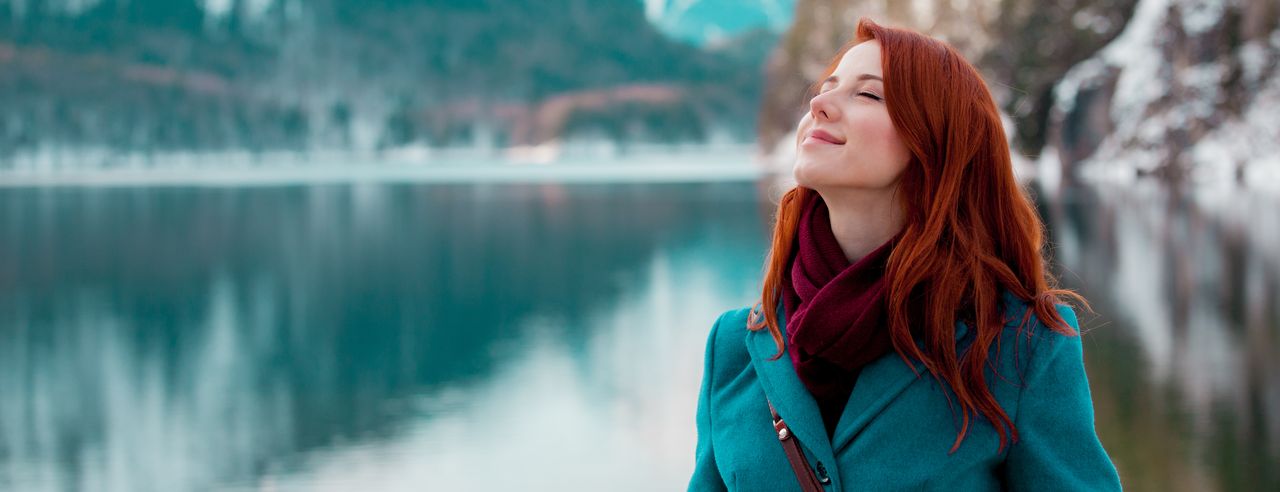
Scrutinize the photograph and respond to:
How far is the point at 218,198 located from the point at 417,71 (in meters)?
85.2

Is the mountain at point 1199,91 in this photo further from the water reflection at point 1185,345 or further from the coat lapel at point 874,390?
the coat lapel at point 874,390

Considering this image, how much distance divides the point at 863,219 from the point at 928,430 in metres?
0.22

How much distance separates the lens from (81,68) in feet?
350

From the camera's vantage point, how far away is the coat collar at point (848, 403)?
4.26 feet

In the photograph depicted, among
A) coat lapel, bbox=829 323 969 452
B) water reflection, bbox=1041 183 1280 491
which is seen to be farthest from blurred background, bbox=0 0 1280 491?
coat lapel, bbox=829 323 969 452

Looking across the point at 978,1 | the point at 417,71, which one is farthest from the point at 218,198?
the point at 417,71

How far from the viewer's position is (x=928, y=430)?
4.27ft

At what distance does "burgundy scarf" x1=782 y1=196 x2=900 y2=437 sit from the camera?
1.28 m

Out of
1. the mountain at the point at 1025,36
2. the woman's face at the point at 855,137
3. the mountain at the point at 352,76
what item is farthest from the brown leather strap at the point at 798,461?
the mountain at the point at 352,76

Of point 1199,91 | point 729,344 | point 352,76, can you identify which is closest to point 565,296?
point 729,344

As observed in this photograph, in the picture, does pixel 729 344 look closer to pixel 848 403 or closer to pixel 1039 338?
pixel 848 403

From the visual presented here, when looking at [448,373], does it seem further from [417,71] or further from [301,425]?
[417,71]

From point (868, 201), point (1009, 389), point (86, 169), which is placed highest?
point (868, 201)

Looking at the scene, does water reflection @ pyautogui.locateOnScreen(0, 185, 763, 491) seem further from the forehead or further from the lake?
the forehead
